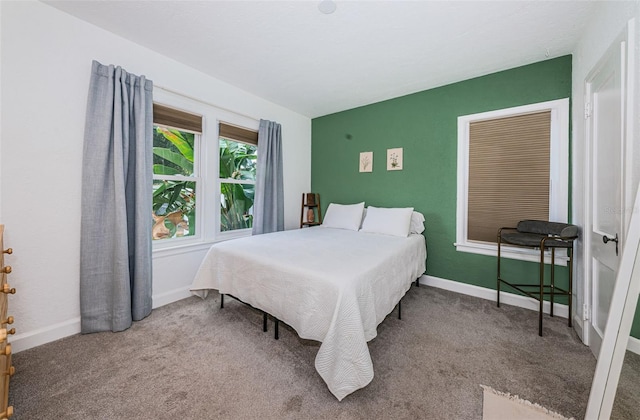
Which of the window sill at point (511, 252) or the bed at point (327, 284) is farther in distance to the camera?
the window sill at point (511, 252)

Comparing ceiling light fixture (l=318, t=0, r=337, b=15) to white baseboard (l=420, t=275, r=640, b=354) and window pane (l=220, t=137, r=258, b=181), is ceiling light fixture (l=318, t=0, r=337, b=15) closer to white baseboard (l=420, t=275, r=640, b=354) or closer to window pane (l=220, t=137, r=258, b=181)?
window pane (l=220, t=137, r=258, b=181)

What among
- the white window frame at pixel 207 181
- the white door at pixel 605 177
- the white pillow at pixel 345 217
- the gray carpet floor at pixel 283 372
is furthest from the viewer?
the white pillow at pixel 345 217

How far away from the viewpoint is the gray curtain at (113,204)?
1938 millimetres

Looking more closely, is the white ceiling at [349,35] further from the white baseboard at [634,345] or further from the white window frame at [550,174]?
the white baseboard at [634,345]

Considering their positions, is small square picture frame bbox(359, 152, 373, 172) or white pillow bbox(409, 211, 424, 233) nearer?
white pillow bbox(409, 211, 424, 233)

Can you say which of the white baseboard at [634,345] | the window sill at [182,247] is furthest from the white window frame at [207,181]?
the white baseboard at [634,345]

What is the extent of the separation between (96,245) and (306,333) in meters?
1.85

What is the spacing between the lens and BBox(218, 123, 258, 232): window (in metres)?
3.14

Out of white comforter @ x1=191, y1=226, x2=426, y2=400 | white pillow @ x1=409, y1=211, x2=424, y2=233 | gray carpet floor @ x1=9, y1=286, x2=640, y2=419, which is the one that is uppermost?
white pillow @ x1=409, y1=211, x2=424, y2=233

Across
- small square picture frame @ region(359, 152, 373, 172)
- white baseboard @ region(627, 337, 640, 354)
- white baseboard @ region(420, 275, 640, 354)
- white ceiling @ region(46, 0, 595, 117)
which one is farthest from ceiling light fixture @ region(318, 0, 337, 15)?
white baseboard @ region(420, 275, 640, 354)

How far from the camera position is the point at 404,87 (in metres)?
2.99

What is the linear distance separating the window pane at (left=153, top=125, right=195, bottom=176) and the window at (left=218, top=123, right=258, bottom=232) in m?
0.38

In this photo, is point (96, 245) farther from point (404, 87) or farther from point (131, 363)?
point (404, 87)

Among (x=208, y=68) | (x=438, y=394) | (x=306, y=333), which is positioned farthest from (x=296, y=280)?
(x=208, y=68)
